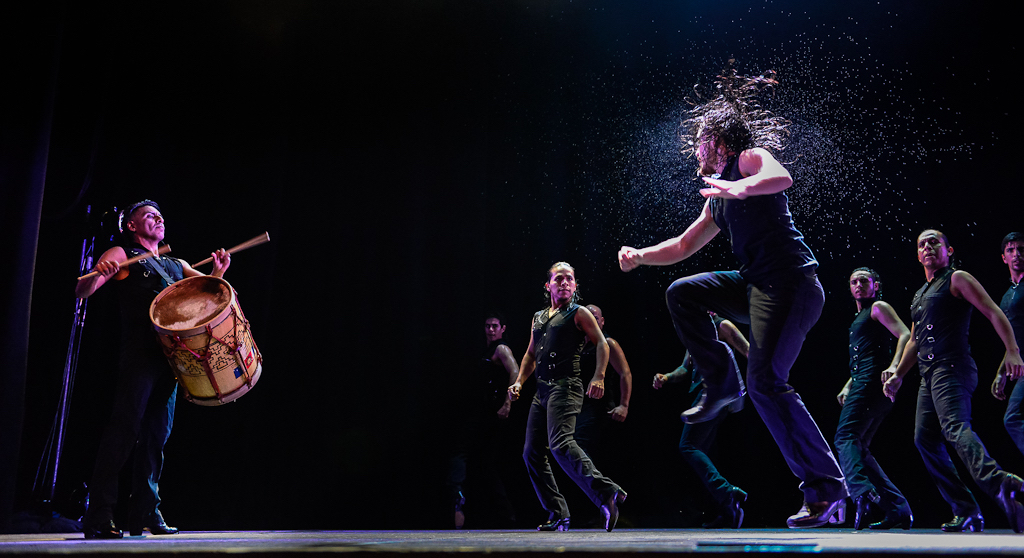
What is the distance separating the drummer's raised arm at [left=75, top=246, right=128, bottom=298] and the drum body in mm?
548

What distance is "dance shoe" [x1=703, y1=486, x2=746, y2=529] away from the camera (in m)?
5.76

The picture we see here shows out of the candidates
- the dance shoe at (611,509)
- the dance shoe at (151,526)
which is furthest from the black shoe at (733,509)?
the dance shoe at (151,526)

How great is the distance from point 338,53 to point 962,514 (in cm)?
659


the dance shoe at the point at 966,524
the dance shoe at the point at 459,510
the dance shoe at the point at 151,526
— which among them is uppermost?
the dance shoe at the point at 151,526

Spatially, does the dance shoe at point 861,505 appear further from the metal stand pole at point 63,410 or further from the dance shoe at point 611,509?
the metal stand pole at point 63,410

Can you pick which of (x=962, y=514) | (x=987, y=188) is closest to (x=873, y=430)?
(x=962, y=514)

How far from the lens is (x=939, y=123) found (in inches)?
261

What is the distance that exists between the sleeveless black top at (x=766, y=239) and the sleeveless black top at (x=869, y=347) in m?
2.91

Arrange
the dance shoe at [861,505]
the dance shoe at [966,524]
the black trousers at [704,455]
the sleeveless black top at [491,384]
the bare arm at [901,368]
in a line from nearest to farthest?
the dance shoe at [966,524] < the bare arm at [901,368] < the dance shoe at [861,505] < the black trousers at [704,455] < the sleeveless black top at [491,384]

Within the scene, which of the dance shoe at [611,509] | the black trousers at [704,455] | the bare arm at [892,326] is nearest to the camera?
the dance shoe at [611,509]

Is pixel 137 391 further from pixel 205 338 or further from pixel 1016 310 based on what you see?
pixel 1016 310

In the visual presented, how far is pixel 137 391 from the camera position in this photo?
411 centimetres

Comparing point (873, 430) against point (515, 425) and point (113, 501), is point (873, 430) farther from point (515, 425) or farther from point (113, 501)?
point (113, 501)

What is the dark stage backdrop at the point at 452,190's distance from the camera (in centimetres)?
625
